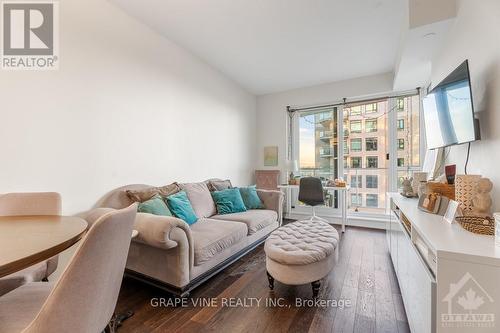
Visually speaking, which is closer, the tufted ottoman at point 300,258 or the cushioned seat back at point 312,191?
the tufted ottoman at point 300,258

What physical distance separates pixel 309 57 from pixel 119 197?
306 centimetres

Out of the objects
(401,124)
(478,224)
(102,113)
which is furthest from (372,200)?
(102,113)

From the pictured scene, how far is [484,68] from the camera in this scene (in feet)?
5.07

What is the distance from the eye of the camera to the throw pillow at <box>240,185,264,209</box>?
3.36 meters

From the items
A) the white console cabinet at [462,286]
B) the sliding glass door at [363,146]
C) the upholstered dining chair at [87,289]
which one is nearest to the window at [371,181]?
the sliding glass door at [363,146]

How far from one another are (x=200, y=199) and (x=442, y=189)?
2440 mm

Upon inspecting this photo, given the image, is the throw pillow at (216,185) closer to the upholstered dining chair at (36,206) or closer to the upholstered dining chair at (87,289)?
the upholstered dining chair at (36,206)

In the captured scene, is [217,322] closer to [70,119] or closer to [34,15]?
[70,119]

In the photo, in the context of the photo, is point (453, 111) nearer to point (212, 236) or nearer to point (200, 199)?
point (212, 236)

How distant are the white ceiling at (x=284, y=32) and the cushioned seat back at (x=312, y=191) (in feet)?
6.00

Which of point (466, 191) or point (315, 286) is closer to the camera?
point (466, 191)

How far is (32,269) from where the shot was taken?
1.35 metres

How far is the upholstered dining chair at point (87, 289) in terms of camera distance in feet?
2.32

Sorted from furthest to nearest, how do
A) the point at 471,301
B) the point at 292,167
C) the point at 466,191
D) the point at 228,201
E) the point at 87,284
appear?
the point at 292,167 → the point at 228,201 → the point at 466,191 → the point at 471,301 → the point at 87,284
